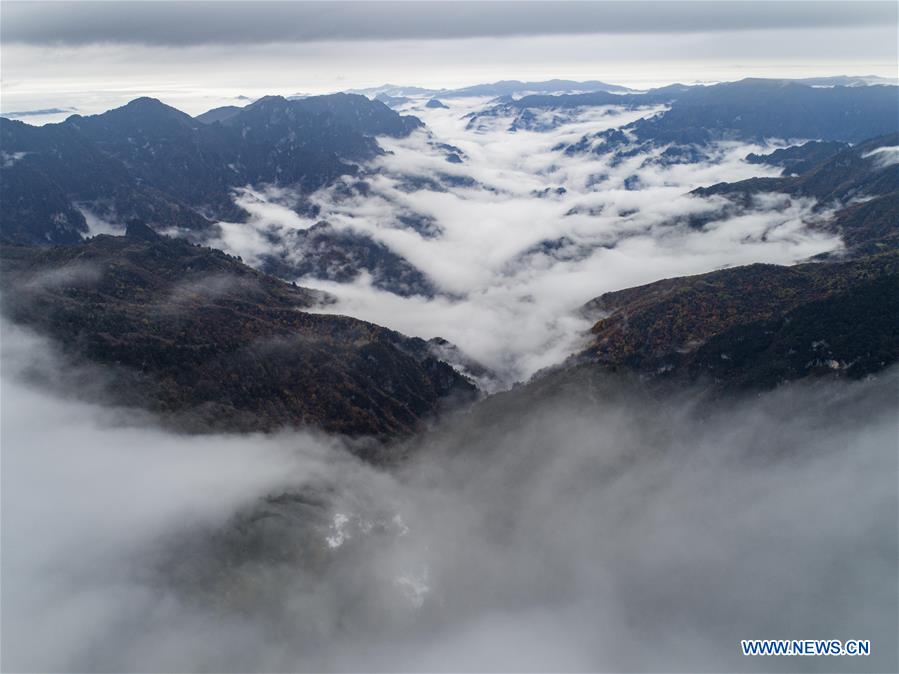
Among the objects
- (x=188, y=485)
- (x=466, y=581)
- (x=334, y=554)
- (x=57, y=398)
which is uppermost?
(x=57, y=398)

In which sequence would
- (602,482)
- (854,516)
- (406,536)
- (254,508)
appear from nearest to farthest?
1. (854,516)
2. (254,508)
3. (406,536)
4. (602,482)

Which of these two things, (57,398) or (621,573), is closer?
(621,573)

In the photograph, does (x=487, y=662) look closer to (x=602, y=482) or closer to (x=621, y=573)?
(x=621, y=573)

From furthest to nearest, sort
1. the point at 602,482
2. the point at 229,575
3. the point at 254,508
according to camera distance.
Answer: the point at 602,482
the point at 254,508
the point at 229,575

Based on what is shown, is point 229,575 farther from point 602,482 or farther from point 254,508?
point 602,482

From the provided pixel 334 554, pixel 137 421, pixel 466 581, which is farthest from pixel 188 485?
pixel 466 581

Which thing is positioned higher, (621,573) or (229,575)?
(229,575)

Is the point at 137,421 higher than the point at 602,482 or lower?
higher

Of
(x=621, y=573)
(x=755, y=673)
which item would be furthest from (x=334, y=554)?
(x=755, y=673)

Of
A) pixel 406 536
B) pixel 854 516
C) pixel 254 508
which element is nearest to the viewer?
pixel 854 516
